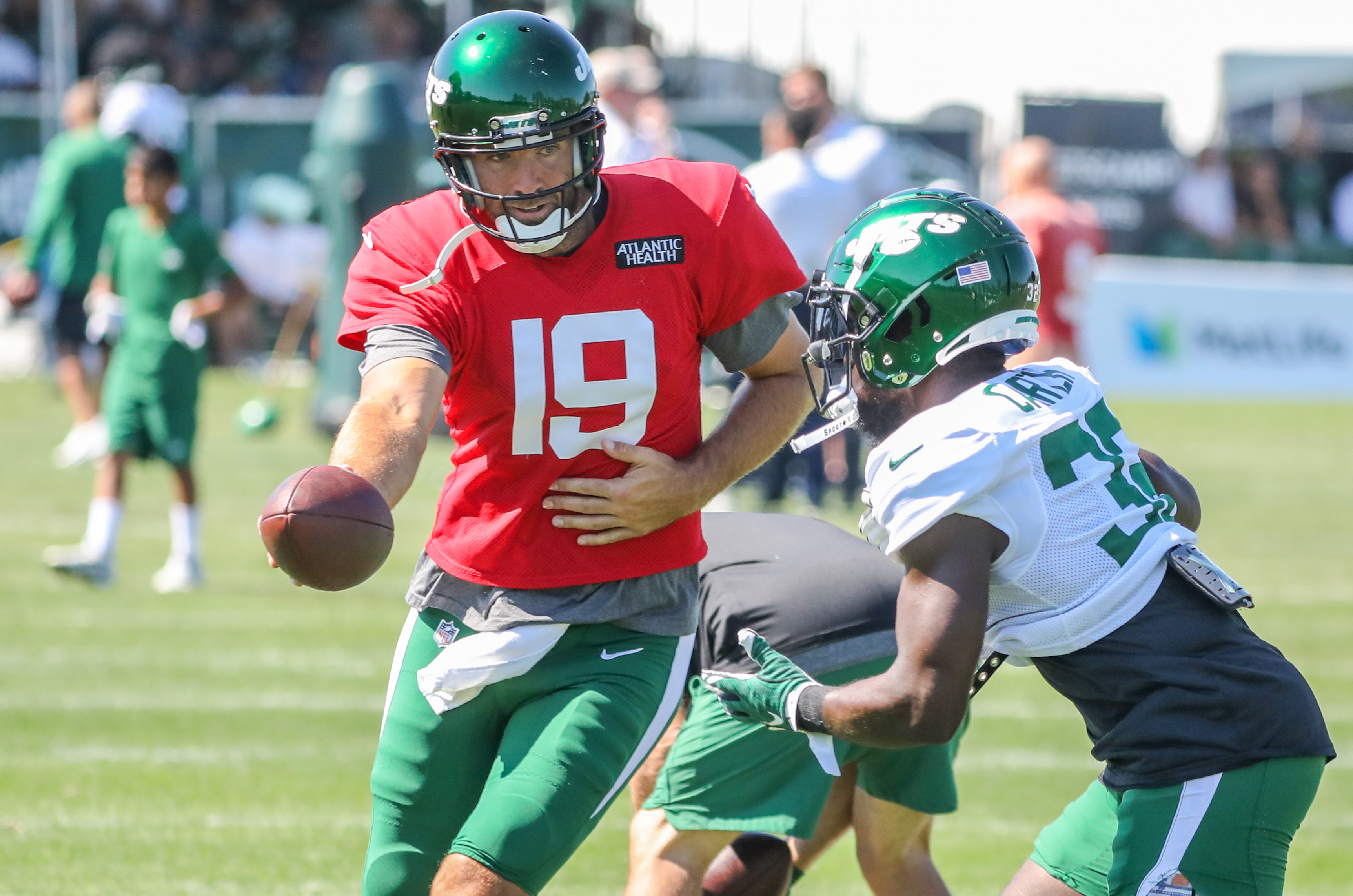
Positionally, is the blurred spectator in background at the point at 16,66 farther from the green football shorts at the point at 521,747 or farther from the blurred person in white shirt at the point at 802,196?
the green football shorts at the point at 521,747

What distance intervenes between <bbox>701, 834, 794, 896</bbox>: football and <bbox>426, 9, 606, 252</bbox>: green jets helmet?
1.49m

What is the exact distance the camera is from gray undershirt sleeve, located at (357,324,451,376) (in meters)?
3.09

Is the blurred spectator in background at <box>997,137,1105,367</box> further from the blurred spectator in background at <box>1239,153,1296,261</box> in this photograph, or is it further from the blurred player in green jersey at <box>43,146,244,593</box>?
the blurred spectator in background at <box>1239,153,1296,261</box>

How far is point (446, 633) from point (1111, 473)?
1301 mm

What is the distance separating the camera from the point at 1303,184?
69.4ft

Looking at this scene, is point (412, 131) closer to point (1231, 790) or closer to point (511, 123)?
point (511, 123)

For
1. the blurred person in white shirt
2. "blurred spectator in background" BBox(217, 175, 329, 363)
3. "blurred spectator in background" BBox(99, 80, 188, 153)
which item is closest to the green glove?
the blurred person in white shirt

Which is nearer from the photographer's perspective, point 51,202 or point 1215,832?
point 1215,832

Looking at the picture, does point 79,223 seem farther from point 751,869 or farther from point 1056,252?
point 751,869

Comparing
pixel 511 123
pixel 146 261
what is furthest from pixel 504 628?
pixel 146 261

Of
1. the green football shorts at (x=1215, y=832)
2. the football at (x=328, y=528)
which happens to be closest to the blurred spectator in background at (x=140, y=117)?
the football at (x=328, y=528)

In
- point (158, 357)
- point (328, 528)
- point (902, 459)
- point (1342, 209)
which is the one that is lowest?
point (1342, 209)

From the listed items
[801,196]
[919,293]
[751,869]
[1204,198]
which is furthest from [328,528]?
[1204,198]

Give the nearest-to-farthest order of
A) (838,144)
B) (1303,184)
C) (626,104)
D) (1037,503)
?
(1037,503) → (626,104) → (838,144) → (1303,184)
